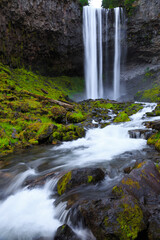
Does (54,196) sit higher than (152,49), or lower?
lower

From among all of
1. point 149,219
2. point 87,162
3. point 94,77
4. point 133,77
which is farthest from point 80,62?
point 149,219

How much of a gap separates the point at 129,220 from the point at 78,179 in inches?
59.7

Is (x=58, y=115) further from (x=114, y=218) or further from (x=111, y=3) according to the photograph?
(x=111, y=3)

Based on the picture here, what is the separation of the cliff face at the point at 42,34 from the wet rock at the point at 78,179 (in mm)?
22306

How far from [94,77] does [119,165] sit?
93.6 feet

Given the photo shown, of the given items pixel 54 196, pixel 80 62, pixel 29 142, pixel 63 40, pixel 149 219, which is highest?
pixel 63 40

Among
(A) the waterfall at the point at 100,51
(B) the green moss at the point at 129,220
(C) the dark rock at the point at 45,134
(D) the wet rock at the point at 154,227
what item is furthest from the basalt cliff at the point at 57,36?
(D) the wet rock at the point at 154,227

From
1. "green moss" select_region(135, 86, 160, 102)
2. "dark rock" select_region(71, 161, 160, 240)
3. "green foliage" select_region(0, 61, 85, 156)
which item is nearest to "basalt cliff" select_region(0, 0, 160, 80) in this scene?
"green moss" select_region(135, 86, 160, 102)

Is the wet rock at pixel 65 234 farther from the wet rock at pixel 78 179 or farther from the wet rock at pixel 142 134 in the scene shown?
the wet rock at pixel 142 134

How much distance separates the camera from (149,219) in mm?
2164

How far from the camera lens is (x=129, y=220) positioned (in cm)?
203

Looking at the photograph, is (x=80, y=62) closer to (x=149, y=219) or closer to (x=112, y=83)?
(x=112, y=83)

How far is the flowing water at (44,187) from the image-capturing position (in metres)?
2.61

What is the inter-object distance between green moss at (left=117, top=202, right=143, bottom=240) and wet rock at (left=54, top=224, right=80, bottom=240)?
711mm
